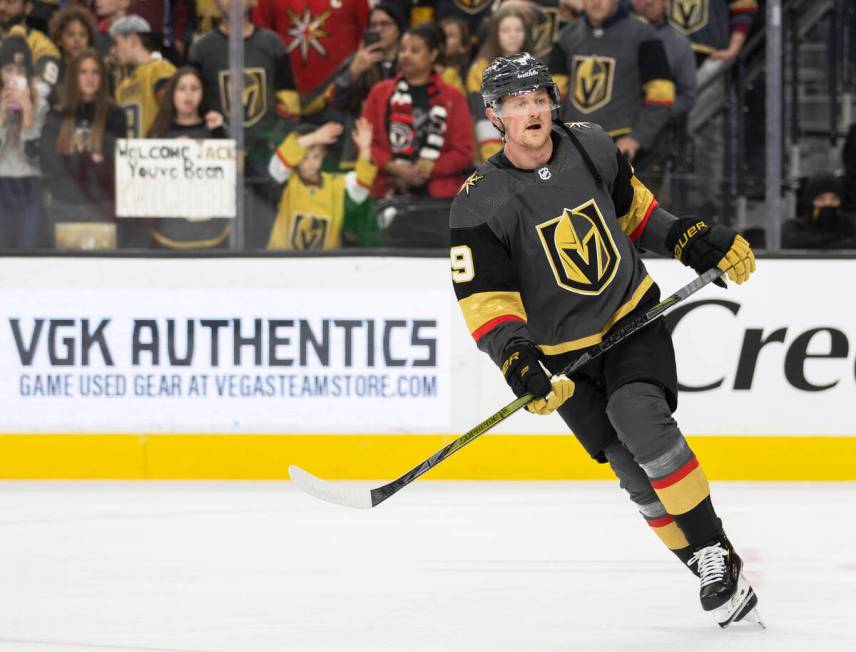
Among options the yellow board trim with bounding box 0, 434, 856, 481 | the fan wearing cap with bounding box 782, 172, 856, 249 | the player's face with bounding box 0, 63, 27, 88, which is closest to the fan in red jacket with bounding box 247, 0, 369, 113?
the player's face with bounding box 0, 63, 27, 88

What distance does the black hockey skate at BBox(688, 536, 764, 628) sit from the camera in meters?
2.81

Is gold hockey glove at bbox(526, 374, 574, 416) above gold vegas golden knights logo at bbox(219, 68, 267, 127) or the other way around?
the other way around

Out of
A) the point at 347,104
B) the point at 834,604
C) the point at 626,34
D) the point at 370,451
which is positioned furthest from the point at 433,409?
the point at 834,604

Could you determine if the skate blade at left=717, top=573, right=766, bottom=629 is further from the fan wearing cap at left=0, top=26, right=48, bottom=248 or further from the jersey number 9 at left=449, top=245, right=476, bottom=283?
the fan wearing cap at left=0, top=26, right=48, bottom=248

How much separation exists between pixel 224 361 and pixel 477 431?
2.20 metres

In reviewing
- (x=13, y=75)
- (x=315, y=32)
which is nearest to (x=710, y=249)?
(x=315, y=32)

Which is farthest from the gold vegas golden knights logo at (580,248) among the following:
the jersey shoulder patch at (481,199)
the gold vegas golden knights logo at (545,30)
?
the gold vegas golden knights logo at (545,30)

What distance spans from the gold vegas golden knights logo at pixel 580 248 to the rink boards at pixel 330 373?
2.14m

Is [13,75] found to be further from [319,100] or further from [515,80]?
[515,80]

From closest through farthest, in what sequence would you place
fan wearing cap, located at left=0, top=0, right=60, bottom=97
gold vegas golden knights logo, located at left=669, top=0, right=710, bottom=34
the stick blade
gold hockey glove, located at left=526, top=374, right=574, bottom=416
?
gold hockey glove, located at left=526, top=374, right=574, bottom=416 → the stick blade → fan wearing cap, located at left=0, top=0, right=60, bottom=97 → gold vegas golden knights logo, located at left=669, top=0, right=710, bottom=34

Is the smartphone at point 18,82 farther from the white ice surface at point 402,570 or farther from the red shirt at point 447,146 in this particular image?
the white ice surface at point 402,570

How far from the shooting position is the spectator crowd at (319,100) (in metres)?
5.23

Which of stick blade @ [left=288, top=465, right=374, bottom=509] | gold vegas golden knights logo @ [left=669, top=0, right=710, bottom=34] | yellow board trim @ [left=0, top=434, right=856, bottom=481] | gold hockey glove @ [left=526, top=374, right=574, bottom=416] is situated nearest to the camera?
gold hockey glove @ [left=526, top=374, right=574, bottom=416]

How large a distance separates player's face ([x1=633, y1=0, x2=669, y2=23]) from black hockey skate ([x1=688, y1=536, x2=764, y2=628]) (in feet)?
9.65
